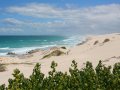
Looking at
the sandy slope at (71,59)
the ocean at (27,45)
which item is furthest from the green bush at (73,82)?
the ocean at (27,45)

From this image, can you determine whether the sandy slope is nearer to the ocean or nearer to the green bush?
the green bush

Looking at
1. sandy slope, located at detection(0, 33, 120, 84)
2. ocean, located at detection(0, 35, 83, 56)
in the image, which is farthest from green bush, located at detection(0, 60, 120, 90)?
ocean, located at detection(0, 35, 83, 56)

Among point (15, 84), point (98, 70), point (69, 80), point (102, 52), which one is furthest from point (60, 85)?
point (102, 52)

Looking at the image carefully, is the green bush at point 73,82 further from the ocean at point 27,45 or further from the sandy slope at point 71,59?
the ocean at point 27,45

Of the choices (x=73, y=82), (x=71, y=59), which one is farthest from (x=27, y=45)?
(x=73, y=82)

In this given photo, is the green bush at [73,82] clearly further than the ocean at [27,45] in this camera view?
No

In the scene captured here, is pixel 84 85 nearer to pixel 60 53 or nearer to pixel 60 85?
pixel 60 85

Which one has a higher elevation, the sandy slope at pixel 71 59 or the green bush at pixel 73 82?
the sandy slope at pixel 71 59

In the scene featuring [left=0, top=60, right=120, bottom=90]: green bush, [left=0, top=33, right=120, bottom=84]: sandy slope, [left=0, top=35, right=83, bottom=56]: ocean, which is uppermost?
[left=0, top=35, right=83, bottom=56]: ocean

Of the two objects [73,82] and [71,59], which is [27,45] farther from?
[73,82]

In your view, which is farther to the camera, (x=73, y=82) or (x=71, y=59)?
(x=71, y=59)

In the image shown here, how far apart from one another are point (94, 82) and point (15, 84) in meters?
1.70

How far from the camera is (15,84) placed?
21.9 feet

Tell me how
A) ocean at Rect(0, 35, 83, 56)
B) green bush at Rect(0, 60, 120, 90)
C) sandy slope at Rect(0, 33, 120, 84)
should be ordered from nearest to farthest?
1. green bush at Rect(0, 60, 120, 90)
2. sandy slope at Rect(0, 33, 120, 84)
3. ocean at Rect(0, 35, 83, 56)
